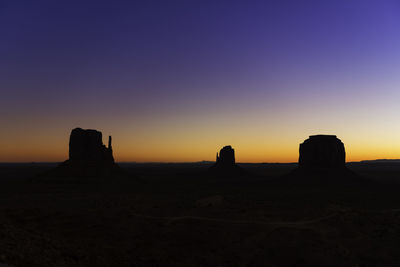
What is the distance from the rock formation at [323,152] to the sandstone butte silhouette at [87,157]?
155ft

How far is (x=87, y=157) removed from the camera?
60.5m

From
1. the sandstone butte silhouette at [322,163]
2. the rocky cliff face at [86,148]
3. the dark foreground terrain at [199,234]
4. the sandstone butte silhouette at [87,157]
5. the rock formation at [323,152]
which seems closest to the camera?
the dark foreground terrain at [199,234]

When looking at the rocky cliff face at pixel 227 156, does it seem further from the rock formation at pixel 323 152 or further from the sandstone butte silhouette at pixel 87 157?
the sandstone butte silhouette at pixel 87 157

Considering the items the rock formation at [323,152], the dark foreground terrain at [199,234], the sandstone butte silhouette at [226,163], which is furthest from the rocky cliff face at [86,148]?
the sandstone butte silhouette at [226,163]

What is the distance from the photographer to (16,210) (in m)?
26.9

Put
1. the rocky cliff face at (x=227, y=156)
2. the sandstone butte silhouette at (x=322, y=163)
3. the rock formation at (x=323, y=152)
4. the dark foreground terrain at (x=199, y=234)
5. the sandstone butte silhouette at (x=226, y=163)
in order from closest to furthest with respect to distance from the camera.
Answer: the dark foreground terrain at (x=199, y=234) → the sandstone butte silhouette at (x=322, y=163) → the rock formation at (x=323, y=152) → the sandstone butte silhouette at (x=226, y=163) → the rocky cliff face at (x=227, y=156)

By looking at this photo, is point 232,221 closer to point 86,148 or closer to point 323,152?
point 86,148

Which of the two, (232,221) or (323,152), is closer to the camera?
(232,221)

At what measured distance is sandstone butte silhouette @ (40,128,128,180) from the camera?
57.5m

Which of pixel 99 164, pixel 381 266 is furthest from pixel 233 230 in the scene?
pixel 99 164

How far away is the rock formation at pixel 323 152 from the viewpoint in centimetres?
6375

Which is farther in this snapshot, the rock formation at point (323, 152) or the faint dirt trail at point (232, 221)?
the rock formation at point (323, 152)

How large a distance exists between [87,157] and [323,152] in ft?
193

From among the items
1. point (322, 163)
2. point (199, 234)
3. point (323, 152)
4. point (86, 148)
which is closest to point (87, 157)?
point (86, 148)
